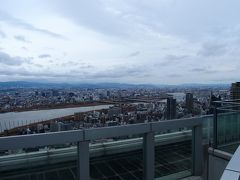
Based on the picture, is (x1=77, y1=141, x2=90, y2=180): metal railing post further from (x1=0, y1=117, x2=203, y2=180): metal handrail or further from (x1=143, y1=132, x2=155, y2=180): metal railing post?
(x1=143, y1=132, x2=155, y2=180): metal railing post

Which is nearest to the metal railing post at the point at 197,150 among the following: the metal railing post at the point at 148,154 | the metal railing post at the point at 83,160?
the metal railing post at the point at 148,154

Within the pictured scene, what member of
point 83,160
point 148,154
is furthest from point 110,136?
point 148,154

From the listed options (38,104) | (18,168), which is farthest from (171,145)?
(38,104)

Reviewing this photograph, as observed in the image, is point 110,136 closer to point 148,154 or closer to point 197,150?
point 148,154

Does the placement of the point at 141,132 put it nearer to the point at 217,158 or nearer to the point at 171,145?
the point at 171,145

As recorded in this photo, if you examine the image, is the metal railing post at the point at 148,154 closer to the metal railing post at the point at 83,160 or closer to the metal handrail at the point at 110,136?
the metal handrail at the point at 110,136

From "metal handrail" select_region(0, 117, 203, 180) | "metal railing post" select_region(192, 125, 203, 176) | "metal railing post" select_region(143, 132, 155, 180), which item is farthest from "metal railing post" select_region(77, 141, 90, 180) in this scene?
"metal railing post" select_region(192, 125, 203, 176)
